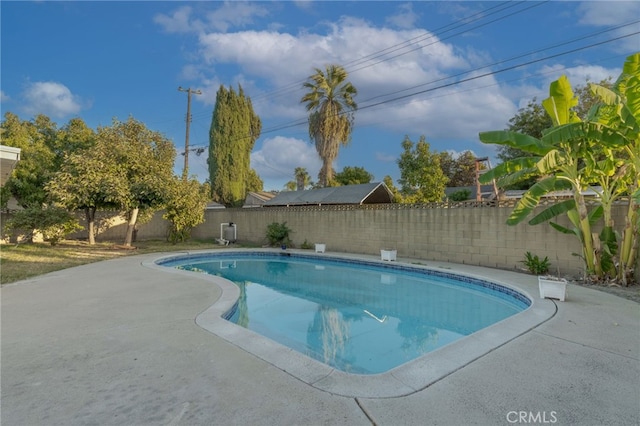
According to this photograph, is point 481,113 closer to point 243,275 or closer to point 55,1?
point 243,275

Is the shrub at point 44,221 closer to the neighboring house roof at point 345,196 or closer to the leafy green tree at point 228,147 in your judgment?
the leafy green tree at point 228,147

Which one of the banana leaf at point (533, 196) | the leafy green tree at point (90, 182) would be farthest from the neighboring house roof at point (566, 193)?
the leafy green tree at point (90, 182)

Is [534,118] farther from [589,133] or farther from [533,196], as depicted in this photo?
[589,133]

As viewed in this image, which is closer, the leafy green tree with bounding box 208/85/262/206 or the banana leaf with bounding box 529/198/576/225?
the banana leaf with bounding box 529/198/576/225

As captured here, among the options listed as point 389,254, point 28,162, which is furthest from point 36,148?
point 389,254

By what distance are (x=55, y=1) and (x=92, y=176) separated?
5623 millimetres

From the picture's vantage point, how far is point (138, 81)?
16.8 meters

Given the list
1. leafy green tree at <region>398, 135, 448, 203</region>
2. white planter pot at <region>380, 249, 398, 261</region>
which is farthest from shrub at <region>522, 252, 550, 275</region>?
leafy green tree at <region>398, 135, 448, 203</region>

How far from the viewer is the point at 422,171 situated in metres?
16.2

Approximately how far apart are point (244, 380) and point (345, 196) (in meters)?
15.4

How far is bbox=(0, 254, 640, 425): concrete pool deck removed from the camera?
2.24m

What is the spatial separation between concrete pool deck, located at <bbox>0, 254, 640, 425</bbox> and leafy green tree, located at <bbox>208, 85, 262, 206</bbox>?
61.7ft

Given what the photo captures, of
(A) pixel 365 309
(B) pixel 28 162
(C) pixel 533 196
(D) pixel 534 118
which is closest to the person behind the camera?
(A) pixel 365 309

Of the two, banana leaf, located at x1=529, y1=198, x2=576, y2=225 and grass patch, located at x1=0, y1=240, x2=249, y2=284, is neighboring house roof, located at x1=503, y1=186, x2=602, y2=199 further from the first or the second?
grass patch, located at x1=0, y1=240, x2=249, y2=284
